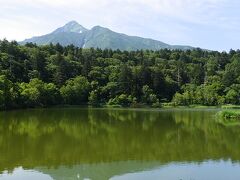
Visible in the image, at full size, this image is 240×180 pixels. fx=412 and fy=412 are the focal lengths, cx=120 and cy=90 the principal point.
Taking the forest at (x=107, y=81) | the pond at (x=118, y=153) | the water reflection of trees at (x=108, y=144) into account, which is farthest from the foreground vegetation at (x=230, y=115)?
the forest at (x=107, y=81)

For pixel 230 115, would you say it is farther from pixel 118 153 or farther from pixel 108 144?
pixel 118 153

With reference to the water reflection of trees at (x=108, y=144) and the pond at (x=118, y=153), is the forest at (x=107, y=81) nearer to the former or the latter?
the water reflection of trees at (x=108, y=144)

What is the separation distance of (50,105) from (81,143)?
6349cm

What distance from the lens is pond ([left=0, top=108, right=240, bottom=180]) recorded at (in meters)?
22.5

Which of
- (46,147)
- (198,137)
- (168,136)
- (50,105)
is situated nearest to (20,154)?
(46,147)

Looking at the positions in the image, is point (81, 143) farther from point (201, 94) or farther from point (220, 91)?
point (220, 91)

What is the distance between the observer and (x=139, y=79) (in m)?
115

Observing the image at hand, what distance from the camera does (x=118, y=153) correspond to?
29.1 metres

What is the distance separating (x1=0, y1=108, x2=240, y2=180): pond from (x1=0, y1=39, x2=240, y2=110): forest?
163ft

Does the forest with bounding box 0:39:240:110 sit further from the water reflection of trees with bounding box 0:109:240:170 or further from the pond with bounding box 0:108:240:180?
the pond with bounding box 0:108:240:180

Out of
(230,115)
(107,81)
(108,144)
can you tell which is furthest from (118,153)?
(107,81)

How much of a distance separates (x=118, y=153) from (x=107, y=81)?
3516 inches

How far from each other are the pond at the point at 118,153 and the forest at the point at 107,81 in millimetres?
49765

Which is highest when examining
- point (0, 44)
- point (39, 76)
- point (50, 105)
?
point (0, 44)
